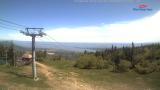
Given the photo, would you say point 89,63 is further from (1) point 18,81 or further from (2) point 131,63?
(1) point 18,81

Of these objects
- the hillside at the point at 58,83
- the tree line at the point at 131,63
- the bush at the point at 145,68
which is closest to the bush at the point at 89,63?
the tree line at the point at 131,63

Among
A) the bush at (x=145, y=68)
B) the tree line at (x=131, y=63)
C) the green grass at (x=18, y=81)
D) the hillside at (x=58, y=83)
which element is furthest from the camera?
the tree line at (x=131, y=63)

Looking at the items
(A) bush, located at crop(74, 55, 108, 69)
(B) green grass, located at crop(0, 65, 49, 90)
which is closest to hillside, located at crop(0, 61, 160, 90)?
(B) green grass, located at crop(0, 65, 49, 90)

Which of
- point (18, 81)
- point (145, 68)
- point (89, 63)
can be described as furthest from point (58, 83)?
point (89, 63)

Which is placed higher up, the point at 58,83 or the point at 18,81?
the point at 18,81

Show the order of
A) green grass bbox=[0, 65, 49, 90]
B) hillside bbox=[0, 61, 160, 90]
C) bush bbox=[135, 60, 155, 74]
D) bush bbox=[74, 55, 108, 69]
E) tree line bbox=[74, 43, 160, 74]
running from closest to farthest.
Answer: green grass bbox=[0, 65, 49, 90] → hillside bbox=[0, 61, 160, 90] → bush bbox=[135, 60, 155, 74] → tree line bbox=[74, 43, 160, 74] → bush bbox=[74, 55, 108, 69]

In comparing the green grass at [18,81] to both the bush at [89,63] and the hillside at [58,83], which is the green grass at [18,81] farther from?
the bush at [89,63]

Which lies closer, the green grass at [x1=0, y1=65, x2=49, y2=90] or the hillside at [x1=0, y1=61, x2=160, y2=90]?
the green grass at [x1=0, y1=65, x2=49, y2=90]

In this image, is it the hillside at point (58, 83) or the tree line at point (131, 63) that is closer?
the hillside at point (58, 83)

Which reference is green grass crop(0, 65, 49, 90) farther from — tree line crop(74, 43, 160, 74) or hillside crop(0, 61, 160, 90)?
tree line crop(74, 43, 160, 74)

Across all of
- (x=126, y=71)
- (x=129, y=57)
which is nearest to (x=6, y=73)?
(x=126, y=71)

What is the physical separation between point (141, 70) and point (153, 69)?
10.3ft

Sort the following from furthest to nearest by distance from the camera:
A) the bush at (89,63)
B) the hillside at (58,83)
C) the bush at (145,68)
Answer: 1. the bush at (89,63)
2. the bush at (145,68)
3. the hillside at (58,83)

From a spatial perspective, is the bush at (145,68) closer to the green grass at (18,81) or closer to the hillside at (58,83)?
the hillside at (58,83)
